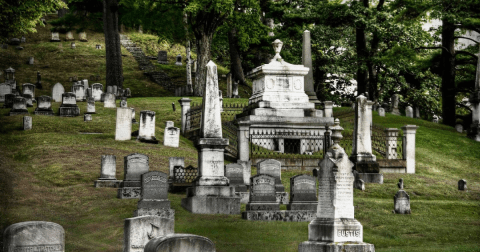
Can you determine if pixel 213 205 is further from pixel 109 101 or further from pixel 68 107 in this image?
pixel 109 101

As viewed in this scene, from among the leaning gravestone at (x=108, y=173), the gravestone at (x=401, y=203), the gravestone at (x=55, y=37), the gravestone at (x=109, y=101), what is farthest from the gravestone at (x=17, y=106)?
the gravestone at (x=55, y=37)

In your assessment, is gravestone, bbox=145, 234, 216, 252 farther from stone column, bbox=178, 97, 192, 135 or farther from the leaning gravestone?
stone column, bbox=178, 97, 192, 135

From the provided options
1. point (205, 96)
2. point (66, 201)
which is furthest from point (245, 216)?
point (66, 201)

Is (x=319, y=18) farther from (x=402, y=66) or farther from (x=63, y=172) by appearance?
(x=63, y=172)

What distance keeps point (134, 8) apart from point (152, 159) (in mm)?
22621

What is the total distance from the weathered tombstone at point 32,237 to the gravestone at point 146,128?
50.6 ft

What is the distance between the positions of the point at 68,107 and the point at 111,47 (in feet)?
37.9

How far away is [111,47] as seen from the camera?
3812 cm

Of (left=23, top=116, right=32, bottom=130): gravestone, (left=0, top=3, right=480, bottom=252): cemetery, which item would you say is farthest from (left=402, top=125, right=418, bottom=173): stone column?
(left=23, top=116, right=32, bottom=130): gravestone

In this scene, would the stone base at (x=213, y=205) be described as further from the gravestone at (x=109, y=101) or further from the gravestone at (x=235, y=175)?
the gravestone at (x=109, y=101)

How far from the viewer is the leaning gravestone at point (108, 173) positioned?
53.6 ft

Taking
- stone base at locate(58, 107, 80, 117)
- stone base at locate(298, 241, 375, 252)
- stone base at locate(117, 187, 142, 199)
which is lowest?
stone base at locate(298, 241, 375, 252)

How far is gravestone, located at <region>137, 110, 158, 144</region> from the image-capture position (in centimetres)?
2291

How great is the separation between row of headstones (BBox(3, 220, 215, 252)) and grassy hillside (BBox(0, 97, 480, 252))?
2479mm
